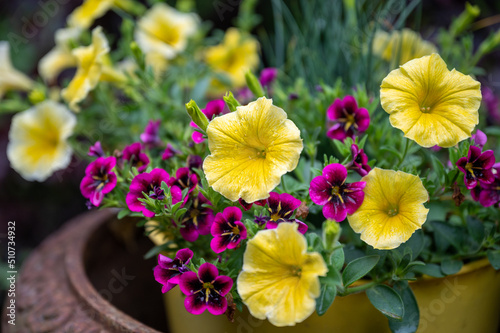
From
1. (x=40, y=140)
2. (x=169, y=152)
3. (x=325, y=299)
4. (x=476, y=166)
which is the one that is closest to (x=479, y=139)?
(x=476, y=166)

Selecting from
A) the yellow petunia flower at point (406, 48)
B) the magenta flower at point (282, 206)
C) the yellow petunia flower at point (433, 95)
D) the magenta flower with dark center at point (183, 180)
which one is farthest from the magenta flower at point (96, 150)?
the yellow petunia flower at point (406, 48)

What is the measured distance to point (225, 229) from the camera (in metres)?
0.49

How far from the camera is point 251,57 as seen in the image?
39.8 inches

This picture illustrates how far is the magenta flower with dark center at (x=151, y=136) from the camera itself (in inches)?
26.3

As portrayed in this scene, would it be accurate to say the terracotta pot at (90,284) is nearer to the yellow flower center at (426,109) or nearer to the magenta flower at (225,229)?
the magenta flower at (225,229)

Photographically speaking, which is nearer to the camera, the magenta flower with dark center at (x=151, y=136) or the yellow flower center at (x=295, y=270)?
the yellow flower center at (x=295, y=270)

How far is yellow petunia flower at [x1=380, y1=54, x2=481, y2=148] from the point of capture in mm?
482

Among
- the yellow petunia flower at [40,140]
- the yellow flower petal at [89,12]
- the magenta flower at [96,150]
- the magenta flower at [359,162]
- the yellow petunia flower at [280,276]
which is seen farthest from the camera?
the yellow flower petal at [89,12]

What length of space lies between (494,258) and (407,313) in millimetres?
125

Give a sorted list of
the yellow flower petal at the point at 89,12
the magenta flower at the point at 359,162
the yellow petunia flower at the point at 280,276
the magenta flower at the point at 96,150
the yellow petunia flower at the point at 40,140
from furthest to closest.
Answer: the yellow flower petal at the point at 89,12 → the yellow petunia flower at the point at 40,140 → the magenta flower at the point at 96,150 → the magenta flower at the point at 359,162 → the yellow petunia flower at the point at 280,276

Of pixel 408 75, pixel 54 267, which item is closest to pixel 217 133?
pixel 408 75

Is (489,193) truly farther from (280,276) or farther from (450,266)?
(280,276)

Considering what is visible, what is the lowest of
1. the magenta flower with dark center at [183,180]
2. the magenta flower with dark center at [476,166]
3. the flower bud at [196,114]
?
the magenta flower with dark center at [183,180]

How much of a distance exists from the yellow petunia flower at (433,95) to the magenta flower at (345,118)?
78mm
